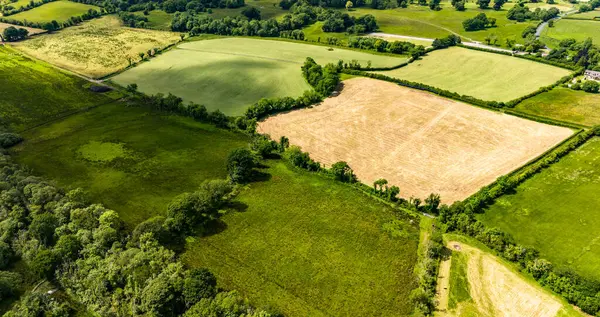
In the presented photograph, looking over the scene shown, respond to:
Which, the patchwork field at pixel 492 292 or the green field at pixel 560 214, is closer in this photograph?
the patchwork field at pixel 492 292

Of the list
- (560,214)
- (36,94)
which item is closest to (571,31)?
(560,214)

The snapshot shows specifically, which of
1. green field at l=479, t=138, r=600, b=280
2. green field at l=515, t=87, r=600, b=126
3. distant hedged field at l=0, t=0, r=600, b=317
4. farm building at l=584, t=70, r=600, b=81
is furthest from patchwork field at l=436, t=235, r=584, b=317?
farm building at l=584, t=70, r=600, b=81

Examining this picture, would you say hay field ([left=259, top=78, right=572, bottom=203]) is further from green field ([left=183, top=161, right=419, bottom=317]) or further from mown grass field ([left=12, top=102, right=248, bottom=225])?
mown grass field ([left=12, top=102, right=248, bottom=225])

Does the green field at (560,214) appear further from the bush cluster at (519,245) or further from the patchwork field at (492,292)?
the patchwork field at (492,292)

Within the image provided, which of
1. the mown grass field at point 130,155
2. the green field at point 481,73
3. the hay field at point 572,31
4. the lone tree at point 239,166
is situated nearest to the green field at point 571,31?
the hay field at point 572,31

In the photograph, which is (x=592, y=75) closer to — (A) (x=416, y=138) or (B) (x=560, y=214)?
(A) (x=416, y=138)

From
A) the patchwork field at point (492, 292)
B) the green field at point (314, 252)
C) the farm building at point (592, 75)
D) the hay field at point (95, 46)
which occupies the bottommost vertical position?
the patchwork field at point (492, 292)
